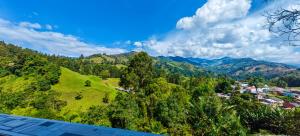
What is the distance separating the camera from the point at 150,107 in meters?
34.5

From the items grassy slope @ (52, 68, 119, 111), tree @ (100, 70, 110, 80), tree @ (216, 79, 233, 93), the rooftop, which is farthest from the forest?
tree @ (216, 79, 233, 93)

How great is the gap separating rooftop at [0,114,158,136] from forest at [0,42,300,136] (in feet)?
36.6

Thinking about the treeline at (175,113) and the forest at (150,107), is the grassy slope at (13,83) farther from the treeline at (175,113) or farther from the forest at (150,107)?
the treeline at (175,113)

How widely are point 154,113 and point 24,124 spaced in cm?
2857

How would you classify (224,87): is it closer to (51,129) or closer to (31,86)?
(31,86)

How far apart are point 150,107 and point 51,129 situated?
2904cm

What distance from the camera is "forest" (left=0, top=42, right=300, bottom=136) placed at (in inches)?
696

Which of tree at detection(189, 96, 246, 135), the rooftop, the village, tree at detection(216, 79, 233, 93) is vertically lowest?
the village

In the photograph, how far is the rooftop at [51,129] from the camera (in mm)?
5262

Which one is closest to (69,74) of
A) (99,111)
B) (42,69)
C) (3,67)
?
(42,69)

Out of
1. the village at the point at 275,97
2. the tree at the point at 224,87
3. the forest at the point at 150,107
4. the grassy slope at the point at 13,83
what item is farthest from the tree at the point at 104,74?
the village at the point at 275,97

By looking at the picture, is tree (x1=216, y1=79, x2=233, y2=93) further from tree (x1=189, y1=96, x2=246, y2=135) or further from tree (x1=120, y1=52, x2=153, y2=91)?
tree (x1=189, y1=96, x2=246, y2=135)

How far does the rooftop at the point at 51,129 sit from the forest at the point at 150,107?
36.6ft

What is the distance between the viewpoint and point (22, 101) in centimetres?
5153
